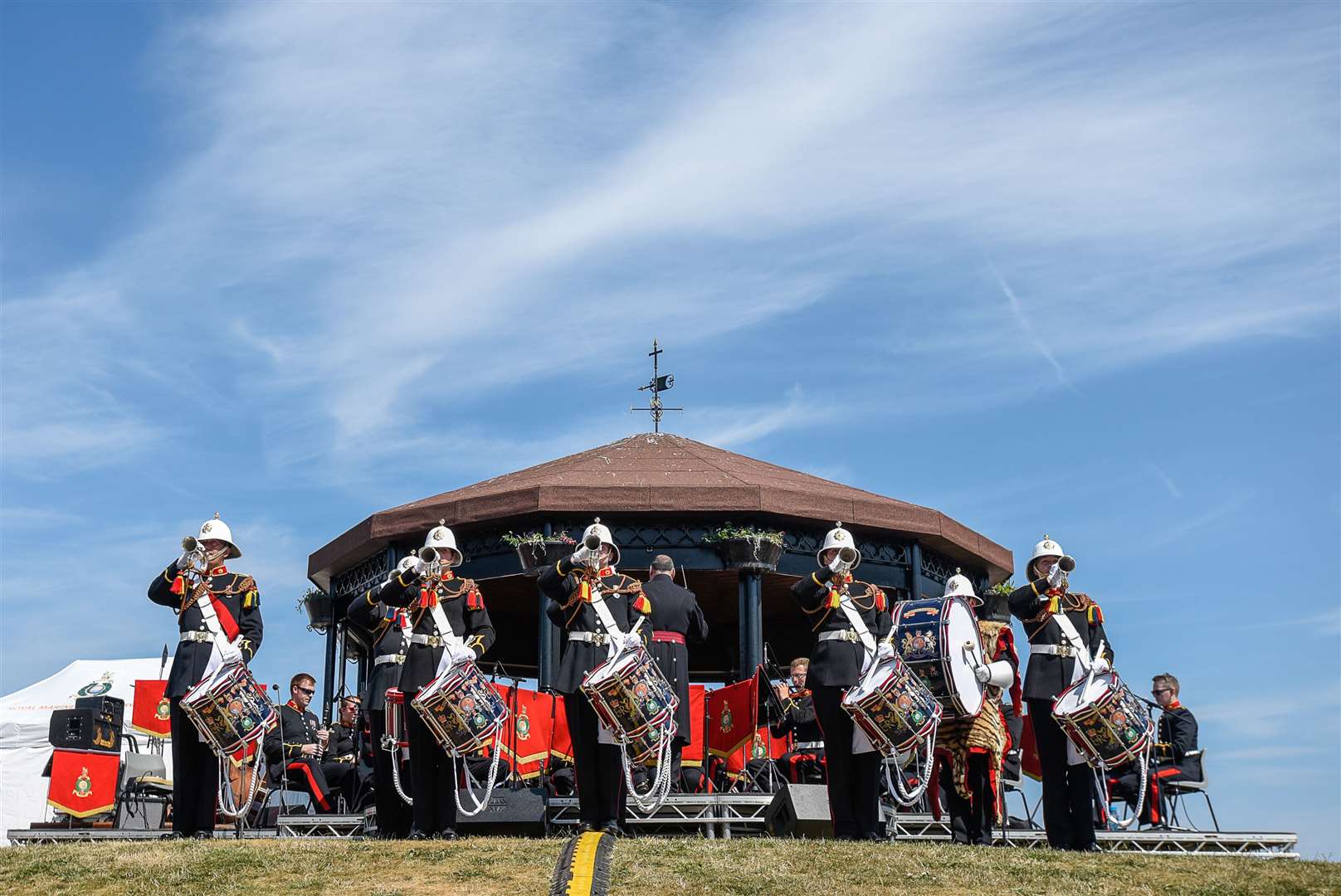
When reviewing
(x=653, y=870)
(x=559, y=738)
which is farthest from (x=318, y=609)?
(x=653, y=870)

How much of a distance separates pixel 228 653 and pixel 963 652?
563 centimetres

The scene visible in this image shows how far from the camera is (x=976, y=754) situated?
12.2 metres

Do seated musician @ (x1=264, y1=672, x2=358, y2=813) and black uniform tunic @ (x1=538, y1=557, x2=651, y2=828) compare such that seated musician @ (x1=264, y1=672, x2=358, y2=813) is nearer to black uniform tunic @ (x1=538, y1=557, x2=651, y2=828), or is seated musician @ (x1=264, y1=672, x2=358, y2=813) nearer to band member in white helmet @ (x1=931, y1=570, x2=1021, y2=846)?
black uniform tunic @ (x1=538, y1=557, x2=651, y2=828)

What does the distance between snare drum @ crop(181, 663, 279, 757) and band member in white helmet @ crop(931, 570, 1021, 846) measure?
5272 millimetres

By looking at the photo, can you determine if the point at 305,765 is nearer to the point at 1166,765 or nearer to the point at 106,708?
the point at 106,708

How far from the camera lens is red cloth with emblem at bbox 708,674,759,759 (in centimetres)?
1623

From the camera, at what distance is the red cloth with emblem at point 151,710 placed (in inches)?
682

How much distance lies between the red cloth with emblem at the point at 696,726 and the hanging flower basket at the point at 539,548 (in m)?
3.46

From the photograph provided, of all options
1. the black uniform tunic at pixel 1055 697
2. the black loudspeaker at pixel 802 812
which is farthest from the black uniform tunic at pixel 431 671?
the black uniform tunic at pixel 1055 697

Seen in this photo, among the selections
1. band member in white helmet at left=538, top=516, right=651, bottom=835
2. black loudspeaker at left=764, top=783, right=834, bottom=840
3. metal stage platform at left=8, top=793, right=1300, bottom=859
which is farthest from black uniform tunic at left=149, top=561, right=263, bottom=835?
black loudspeaker at left=764, top=783, right=834, bottom=840

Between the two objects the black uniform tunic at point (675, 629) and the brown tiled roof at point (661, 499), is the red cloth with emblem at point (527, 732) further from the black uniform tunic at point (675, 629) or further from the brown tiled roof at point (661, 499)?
the brown tiled roof at point (661, 499)

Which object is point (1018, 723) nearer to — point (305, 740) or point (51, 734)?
point (305, 740)

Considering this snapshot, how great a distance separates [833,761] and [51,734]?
811cm

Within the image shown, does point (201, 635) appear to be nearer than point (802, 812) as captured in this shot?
Yes
